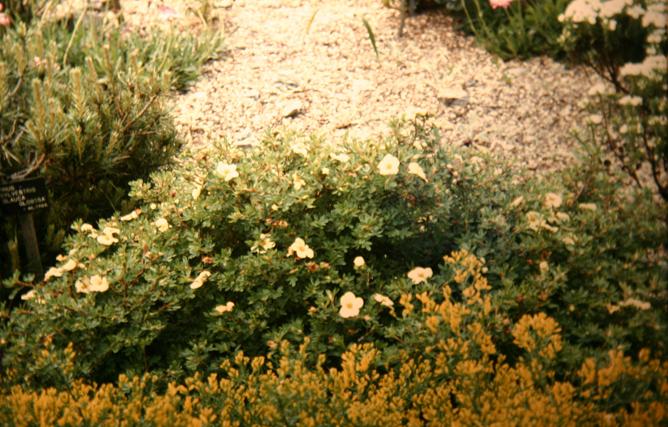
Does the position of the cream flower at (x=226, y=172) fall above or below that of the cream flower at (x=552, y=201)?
above

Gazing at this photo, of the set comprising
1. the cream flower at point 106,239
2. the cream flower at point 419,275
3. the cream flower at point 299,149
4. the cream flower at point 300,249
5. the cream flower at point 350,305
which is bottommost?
the cream flower at point 350,305

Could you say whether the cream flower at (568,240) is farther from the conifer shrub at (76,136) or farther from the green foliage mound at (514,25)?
the conifer shrub at (76,136)

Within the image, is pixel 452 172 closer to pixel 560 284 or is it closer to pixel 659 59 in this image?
pixel 560 284

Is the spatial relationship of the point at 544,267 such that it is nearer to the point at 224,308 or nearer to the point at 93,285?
the point at 224,308

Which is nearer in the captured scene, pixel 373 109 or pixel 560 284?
pixel 560 284

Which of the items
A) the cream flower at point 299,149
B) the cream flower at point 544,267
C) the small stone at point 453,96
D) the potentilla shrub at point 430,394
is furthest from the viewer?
the small stone at point 453,96

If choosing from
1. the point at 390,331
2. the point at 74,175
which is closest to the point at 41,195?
the point at 74,175

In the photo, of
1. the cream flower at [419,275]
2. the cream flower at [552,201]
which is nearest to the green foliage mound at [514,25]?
the cream flower at [552,201]

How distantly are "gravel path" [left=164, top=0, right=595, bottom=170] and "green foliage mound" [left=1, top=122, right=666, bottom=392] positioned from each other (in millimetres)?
686

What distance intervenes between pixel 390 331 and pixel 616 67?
148 cm

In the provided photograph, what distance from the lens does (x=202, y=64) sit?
4578 millimetres

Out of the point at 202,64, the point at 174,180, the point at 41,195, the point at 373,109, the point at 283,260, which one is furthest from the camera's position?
the point at 202,64

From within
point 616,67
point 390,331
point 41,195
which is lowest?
point 390,331

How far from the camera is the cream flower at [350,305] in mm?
2475
